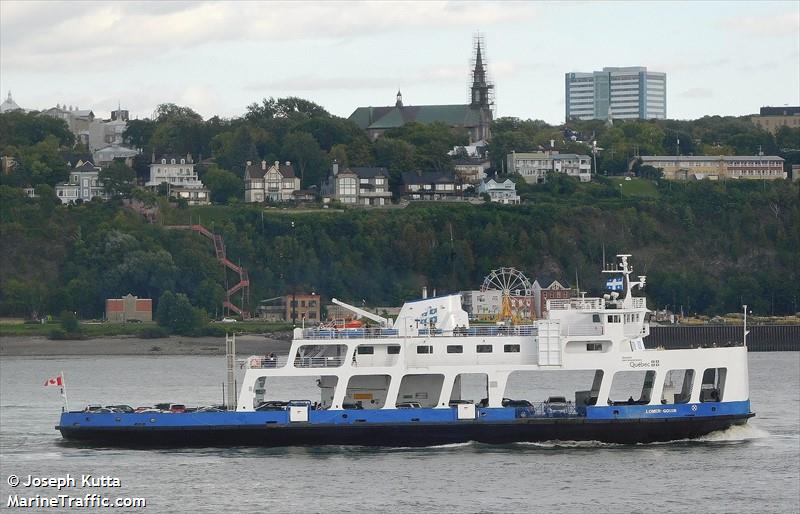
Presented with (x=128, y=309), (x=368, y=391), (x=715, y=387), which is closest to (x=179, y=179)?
(x=128, y=309)

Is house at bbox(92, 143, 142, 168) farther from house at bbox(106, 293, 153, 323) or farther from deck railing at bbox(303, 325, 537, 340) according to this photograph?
deck railing at bbox(303, 325, 537, 340)

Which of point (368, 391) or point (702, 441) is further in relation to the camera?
point (368, 391)

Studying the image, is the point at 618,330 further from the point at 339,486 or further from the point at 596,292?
the point at 596,292

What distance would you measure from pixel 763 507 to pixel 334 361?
1463 centimetres

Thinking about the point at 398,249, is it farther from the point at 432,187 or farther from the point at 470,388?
the point at 470,388

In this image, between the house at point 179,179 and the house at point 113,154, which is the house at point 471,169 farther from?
the house at point 113,154

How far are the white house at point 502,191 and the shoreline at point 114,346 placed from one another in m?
48.0

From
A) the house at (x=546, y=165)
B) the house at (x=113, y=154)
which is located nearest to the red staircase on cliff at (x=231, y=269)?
the house at (x=113, y=154)

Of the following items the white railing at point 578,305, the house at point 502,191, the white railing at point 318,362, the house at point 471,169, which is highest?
the house at point 471,169

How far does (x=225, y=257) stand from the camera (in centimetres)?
13488

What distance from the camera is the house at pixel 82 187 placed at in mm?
155375

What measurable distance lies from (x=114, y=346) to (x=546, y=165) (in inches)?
2699

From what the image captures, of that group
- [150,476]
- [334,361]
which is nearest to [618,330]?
[334,361]

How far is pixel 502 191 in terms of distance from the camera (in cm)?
16100
